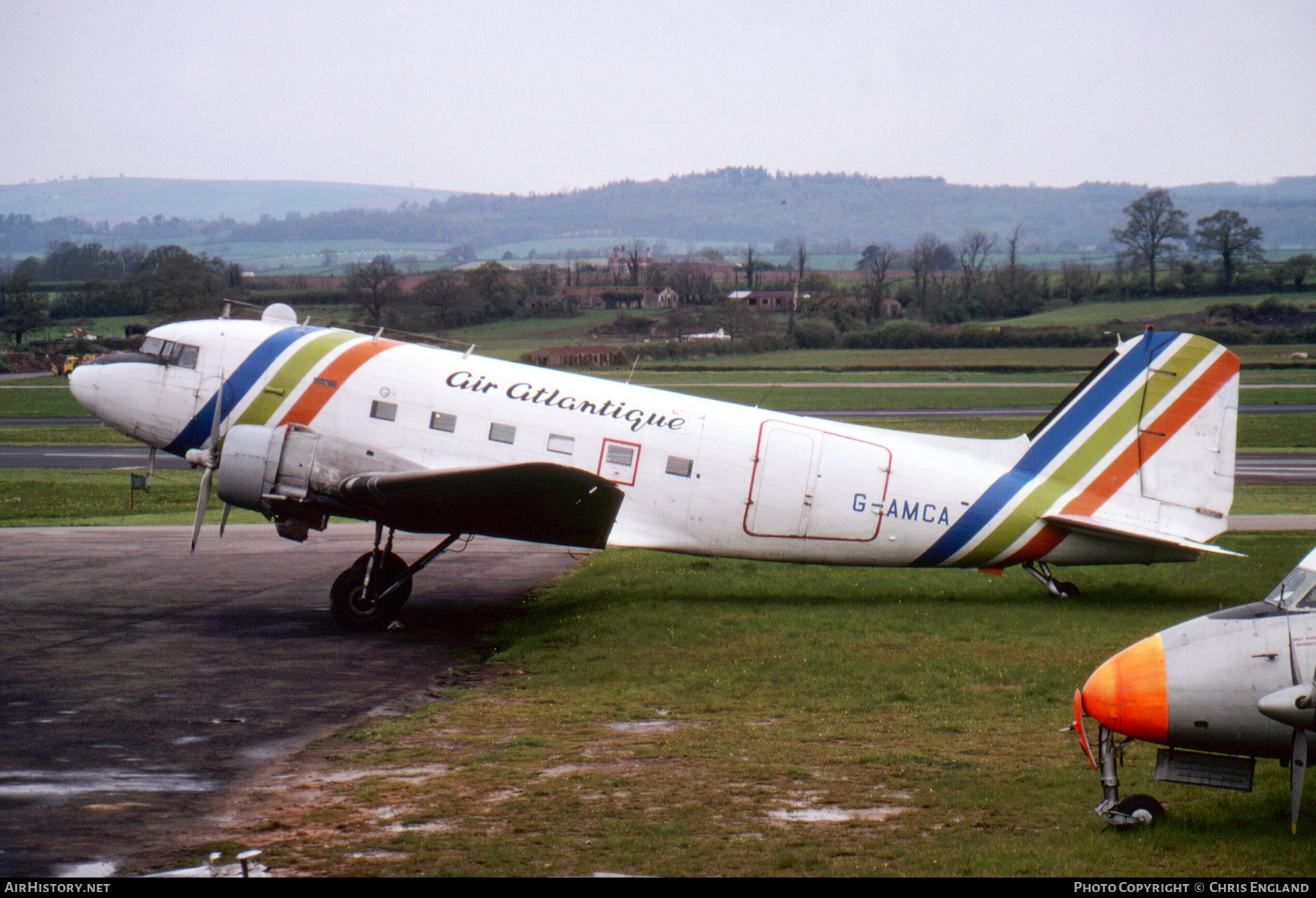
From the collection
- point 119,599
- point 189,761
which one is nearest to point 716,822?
point 189,761

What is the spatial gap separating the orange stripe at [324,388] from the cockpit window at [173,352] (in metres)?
2.26

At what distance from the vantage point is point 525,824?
30.5 ft

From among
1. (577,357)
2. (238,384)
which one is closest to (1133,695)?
(238,384)

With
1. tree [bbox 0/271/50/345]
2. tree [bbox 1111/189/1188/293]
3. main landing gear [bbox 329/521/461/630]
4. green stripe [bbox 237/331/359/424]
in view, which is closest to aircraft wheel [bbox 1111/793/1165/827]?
main landing gear [bbox 329/521/461/630]

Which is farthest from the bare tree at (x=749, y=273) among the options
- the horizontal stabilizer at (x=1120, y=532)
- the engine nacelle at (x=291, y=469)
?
the engine nacelle at (x=291, y=469)

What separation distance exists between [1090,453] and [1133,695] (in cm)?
1170

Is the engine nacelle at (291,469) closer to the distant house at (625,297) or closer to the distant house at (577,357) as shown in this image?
the distant house at (577,357)

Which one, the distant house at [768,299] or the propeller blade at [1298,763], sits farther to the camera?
the distant house at [768,299]

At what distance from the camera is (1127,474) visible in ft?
62.7

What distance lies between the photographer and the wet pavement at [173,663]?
32.4ft

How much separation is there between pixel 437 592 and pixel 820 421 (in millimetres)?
8946

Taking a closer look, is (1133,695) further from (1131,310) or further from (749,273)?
(749,273)

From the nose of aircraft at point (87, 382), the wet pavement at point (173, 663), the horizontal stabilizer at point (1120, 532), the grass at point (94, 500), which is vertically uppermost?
the nose of aircraft at point (87, 382)

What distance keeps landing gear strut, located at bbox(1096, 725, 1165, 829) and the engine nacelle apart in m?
13.1
